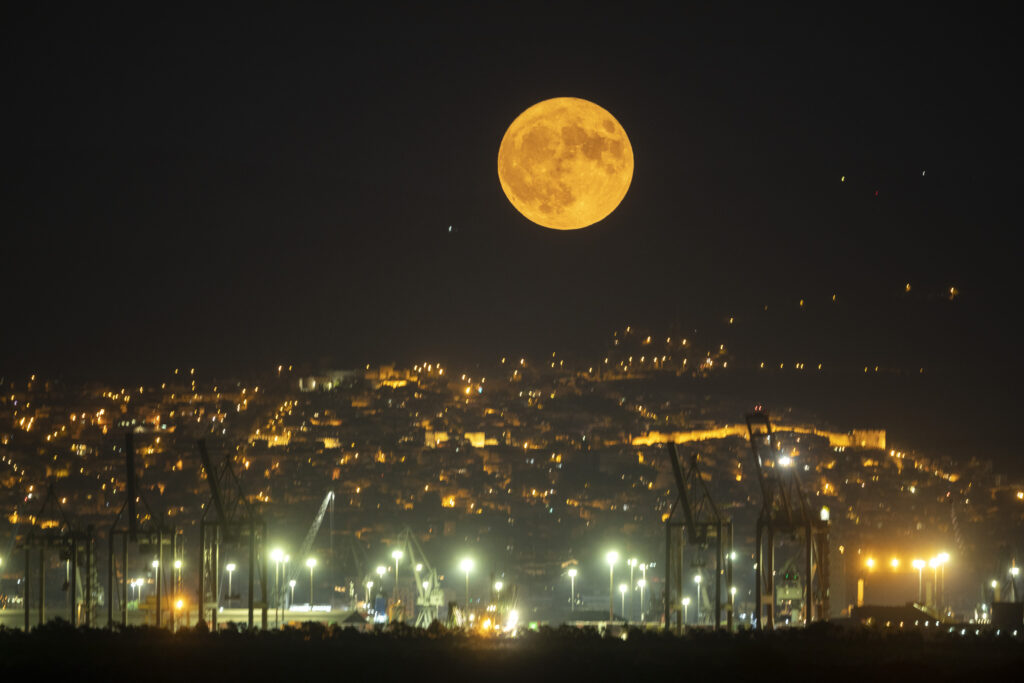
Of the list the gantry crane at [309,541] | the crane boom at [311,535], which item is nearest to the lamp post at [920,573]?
the gantry crane at [309,541]

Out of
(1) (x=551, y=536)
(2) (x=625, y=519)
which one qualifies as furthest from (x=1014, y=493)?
(1) (x=551, y=536)

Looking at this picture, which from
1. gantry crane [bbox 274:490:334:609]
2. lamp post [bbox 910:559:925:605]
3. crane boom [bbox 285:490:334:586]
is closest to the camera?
lamp post [bbox 910:559:925:605]

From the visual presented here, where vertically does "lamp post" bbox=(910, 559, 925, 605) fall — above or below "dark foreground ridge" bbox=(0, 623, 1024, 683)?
below

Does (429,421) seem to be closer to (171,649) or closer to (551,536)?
(551,536)

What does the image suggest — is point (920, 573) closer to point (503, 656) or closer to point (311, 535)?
point (503, 656)

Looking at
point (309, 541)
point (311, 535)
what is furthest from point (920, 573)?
point (311, 535)

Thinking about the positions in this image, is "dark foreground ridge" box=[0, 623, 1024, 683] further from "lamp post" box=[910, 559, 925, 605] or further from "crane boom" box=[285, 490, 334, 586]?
"crane boom" box=[285, 490, 334, 586]

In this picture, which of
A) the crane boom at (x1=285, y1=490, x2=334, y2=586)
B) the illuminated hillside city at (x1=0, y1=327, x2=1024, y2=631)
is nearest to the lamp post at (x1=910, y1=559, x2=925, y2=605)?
the illuminated hillside city at (x1=0, y1=327, x2=1024, y2=631)
